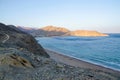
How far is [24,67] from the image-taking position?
964 centimetres

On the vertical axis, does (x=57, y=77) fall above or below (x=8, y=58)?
below

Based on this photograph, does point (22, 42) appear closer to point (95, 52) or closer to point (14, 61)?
point (14, 61)

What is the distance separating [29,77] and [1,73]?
1196 millimetres

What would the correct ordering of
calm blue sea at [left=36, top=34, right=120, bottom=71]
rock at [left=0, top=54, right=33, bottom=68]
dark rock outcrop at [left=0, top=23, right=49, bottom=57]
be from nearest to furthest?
rock at [left=0, top=54, right=33, bottom=68]
dark rock outcrop at [left=0, top=23, right=49, bottom=57]
calm blue sea at [left=36, top=34, right=120, bottom=71]

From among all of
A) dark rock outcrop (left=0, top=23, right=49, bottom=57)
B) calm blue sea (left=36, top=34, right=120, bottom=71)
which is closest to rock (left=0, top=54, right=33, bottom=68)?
dark rock outcrop (left=0, top=23, right=49, bottom=57)

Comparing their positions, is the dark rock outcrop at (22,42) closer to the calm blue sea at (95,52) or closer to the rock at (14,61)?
the rock at (14,61)

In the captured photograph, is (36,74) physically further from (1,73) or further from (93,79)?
(93,79)

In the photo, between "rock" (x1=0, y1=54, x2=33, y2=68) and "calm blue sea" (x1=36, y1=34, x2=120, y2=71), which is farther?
"calm blue sea" (x1=36, y1=34, x2=120, y2=71)

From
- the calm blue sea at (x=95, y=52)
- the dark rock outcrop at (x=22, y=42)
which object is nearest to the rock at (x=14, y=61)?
the dark rock outcrop at (x=22, y=42)

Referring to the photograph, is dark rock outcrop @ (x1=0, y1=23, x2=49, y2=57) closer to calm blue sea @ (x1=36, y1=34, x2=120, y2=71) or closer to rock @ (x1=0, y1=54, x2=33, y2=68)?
rock @ (x1=0, y1=54, x2=33, y2=68)

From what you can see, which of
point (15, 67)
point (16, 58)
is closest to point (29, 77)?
point (15, 67)

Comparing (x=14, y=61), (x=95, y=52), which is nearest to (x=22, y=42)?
(x=14, y=61)

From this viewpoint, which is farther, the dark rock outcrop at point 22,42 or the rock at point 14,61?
the dark rock outcrop at point 22,42

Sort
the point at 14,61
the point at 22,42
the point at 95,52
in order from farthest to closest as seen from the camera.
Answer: the point at 95,52 < the point at 22,42 < the point at 14,61
